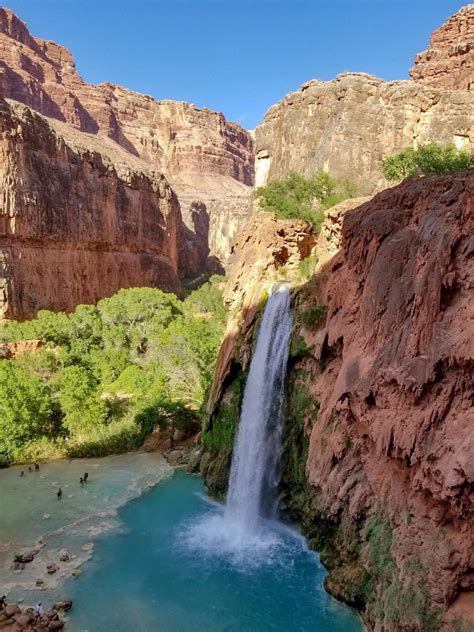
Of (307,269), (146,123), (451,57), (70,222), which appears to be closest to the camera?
(307,269)

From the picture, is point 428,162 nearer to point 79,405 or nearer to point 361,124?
point 361,124

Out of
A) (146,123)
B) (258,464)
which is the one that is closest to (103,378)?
(258,464)

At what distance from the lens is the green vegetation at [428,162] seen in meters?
24.9

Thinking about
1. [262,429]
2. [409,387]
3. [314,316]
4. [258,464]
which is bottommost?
[258,464]

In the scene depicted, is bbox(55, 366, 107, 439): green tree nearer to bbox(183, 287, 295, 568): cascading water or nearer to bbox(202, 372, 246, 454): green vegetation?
bbox(202, 372, 246, 454): green vegetation

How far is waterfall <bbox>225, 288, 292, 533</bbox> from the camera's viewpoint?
18281 mm

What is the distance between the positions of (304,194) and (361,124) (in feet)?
30.0

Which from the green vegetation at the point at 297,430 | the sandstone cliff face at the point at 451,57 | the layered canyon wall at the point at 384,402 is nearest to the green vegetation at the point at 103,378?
the layered canyon wall at the point at 384,402

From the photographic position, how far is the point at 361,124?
34438 millimetres

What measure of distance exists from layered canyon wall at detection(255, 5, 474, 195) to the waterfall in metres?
17.5

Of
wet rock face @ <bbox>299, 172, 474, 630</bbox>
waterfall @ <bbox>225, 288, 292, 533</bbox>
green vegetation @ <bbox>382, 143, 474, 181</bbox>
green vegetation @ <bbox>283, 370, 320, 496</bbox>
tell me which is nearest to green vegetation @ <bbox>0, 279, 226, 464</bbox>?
waterfall @ <bbox>225, 288, 292, 533</bbox>

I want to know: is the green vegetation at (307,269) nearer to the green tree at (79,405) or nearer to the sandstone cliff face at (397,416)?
the sandstone cliff face at (397,416)

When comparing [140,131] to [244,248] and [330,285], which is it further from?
[330,285]

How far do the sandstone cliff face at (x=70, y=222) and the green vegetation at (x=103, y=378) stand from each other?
9942 millimetres
